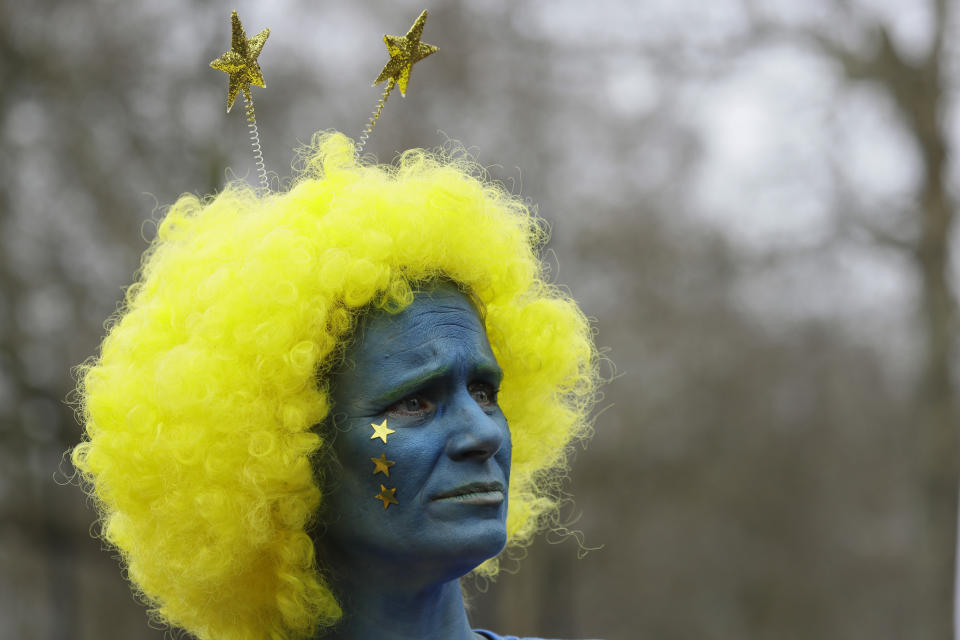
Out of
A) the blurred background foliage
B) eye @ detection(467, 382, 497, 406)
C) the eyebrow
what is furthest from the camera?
the blurred background foliage

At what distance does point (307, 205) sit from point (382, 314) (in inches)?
19.2

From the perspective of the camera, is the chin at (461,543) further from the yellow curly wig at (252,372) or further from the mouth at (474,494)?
the yellow curly wig at (252,372)

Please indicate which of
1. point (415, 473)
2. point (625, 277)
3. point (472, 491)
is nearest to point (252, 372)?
point (415, 473)

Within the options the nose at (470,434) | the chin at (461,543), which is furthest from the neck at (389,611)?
the nose at (470,434)

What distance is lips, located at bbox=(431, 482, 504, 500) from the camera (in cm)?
297

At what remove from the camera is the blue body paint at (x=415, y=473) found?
2.97 m

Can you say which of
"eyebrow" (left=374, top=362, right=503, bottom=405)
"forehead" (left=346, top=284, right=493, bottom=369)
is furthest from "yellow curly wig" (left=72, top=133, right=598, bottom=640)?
"eyebrow" (left=374, top=362, right=503, bottom=405)

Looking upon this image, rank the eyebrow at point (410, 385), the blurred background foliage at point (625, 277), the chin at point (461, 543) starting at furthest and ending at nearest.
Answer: the blurred background foliage at point (625, 277)
the eyebrow at point (410, 385)
the chin at point (461, 543)

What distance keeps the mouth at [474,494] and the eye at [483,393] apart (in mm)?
314

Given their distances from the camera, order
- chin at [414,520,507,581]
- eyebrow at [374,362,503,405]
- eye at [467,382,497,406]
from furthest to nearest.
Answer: eye at [467,382,497,406]
eyebrow at [374,362,503,405]
chin at [414,520,507,581]

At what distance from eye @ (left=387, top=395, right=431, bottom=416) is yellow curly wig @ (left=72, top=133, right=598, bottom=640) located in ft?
0.76

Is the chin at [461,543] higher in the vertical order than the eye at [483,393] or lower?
lower

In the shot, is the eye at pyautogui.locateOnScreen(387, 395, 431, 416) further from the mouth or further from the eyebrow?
the mouth

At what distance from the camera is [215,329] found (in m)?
3.19
